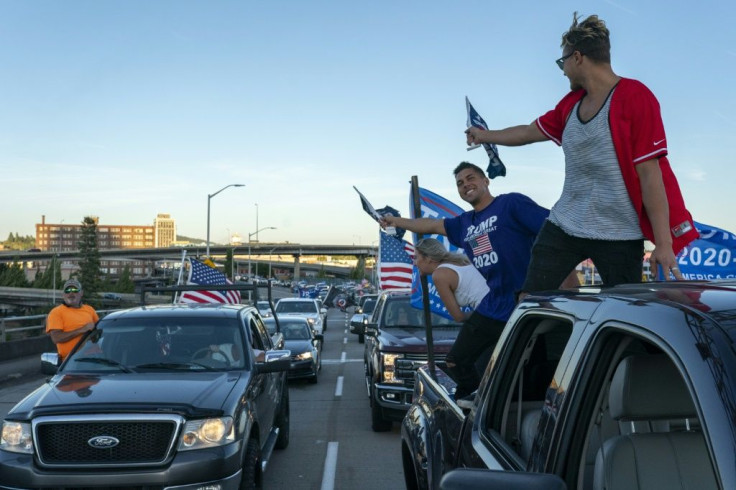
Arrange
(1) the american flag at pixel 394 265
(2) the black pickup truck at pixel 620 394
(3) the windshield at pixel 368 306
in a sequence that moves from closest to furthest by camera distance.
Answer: (2) the black pickup truck at pixel 620 394
(1) the american flag at pixel 394 265
(3) the windshield at pixel 368 306

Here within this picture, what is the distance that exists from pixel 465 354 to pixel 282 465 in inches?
166

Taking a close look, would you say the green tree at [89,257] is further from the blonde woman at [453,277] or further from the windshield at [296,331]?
the blonde woman at [453,277]

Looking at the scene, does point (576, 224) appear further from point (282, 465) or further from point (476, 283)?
point (282, 465)

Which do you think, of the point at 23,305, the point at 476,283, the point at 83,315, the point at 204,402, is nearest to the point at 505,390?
the point at 476,283

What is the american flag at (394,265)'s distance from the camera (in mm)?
19406

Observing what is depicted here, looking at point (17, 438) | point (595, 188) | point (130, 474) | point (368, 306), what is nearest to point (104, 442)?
point (130, 474)

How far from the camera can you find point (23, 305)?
129625 mm

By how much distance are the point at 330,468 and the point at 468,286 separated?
10.9 feet

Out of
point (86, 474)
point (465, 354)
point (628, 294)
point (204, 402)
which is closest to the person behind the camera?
point (628, 294)

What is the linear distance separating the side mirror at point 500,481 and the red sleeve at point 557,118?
211cm

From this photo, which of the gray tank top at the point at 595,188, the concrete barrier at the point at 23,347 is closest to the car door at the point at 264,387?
the gray tank top at the point at 595,188

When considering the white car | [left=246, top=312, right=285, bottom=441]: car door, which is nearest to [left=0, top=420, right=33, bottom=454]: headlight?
[left=246, top=312, right=285, bottom=441]: car door

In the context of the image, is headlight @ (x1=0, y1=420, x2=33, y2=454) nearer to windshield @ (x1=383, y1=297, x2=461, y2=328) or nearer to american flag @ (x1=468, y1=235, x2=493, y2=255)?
american flag @ (x1=468, y1=235, x2=493, y2=255)

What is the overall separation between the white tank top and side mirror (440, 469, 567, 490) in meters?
3.63
